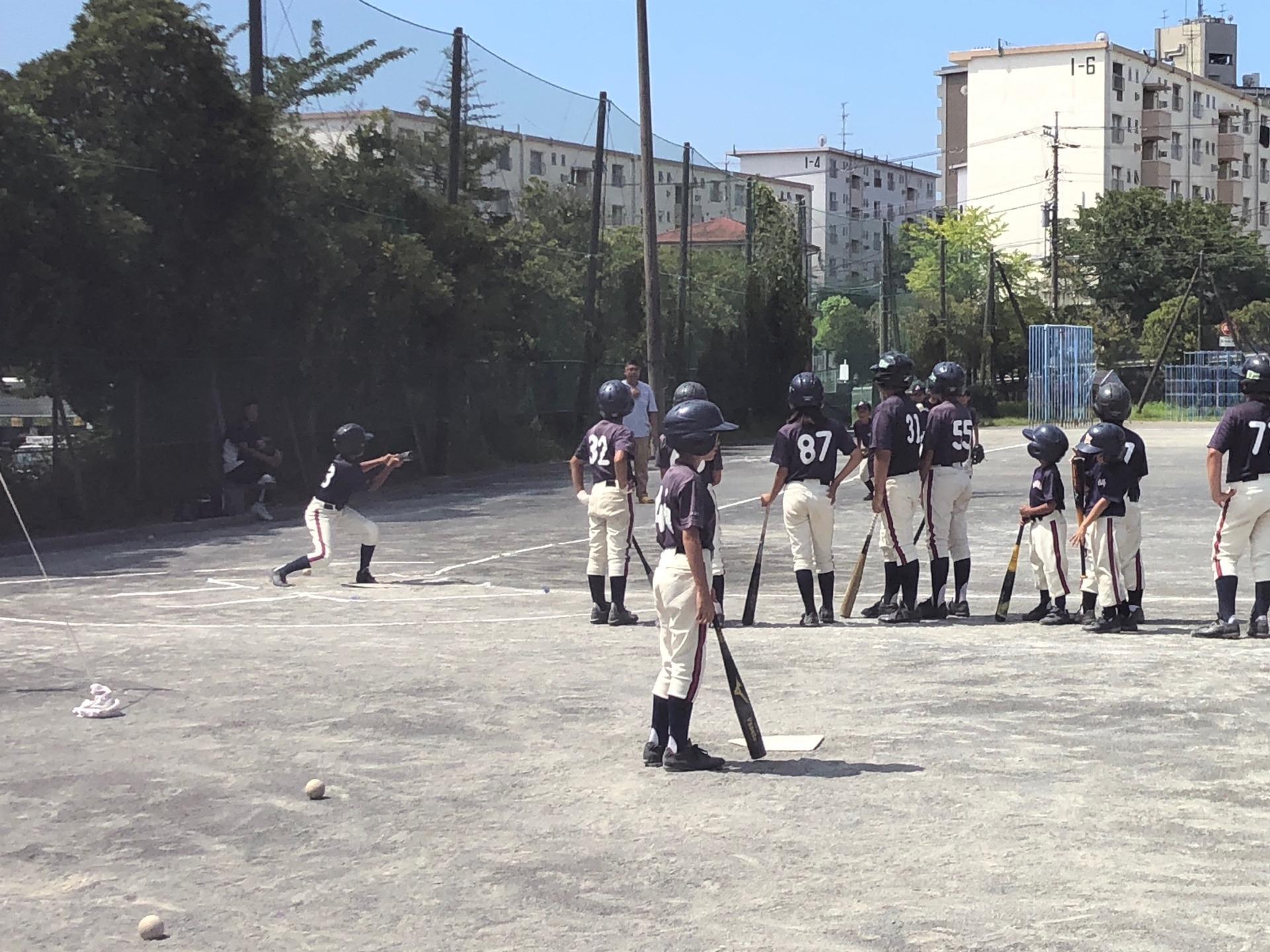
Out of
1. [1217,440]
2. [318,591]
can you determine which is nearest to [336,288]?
[318,591]

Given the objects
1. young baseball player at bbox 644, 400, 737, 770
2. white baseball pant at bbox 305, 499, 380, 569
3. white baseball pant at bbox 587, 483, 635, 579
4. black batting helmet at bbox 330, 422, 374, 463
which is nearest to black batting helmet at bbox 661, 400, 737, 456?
young baseball player at bbox 644, 400, 737, 770

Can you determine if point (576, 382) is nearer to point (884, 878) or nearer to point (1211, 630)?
point (1211, 630)

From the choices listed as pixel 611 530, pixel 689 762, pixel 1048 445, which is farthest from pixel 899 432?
pixel 689 762

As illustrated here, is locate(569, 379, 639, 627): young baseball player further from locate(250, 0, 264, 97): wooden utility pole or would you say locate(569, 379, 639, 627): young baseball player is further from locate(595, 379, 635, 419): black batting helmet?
locate(250, 0, 264, 97): wooden utility pole

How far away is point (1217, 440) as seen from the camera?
10.7 metres

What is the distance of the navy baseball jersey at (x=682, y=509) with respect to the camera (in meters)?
7.16

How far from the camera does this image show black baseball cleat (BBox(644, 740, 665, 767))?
7.35 metres

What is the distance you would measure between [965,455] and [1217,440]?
80.8 inches

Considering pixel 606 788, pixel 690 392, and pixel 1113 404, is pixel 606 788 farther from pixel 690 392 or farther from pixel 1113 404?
pixel 1113 404

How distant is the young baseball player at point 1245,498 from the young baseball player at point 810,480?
2669mm

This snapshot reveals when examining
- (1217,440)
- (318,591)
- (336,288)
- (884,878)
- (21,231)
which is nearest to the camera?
(884,878)

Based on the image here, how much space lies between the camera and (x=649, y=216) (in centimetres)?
3145

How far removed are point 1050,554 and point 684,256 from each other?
30.9m

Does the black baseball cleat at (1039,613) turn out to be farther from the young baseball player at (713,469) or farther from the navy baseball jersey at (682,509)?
the navy baseball jersey at (682,509)
